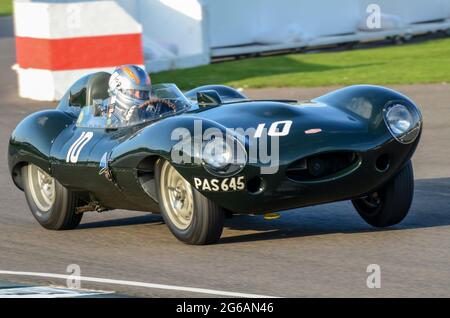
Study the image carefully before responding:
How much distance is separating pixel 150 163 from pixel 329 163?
4.04ft

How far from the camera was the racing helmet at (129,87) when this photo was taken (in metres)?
8.76

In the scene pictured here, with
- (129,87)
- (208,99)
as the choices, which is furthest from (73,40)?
(208,99)

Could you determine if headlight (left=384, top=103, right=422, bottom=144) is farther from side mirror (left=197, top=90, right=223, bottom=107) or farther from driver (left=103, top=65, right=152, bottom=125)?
driver (left=103, top=65, right=152, bottom=125)

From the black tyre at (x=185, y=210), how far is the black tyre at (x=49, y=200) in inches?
52.7

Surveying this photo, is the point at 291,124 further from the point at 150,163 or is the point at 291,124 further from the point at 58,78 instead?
the point at 58,78

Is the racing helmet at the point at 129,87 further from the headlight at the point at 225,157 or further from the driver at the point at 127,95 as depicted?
the headlight at the point at 225,157

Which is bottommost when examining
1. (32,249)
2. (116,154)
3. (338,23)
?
(338,23)

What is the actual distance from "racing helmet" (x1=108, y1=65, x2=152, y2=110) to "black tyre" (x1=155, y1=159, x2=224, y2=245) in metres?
1.01

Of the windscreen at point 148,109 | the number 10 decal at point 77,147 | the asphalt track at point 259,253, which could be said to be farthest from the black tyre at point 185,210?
the number 10 decal at point 77,147

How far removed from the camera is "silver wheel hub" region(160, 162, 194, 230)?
25.5 feet

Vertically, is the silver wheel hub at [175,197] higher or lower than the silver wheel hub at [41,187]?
higher

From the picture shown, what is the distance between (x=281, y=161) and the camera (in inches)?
291

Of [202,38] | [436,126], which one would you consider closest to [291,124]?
[436,126]

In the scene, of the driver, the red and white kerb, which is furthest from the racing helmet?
the red and white kerb
